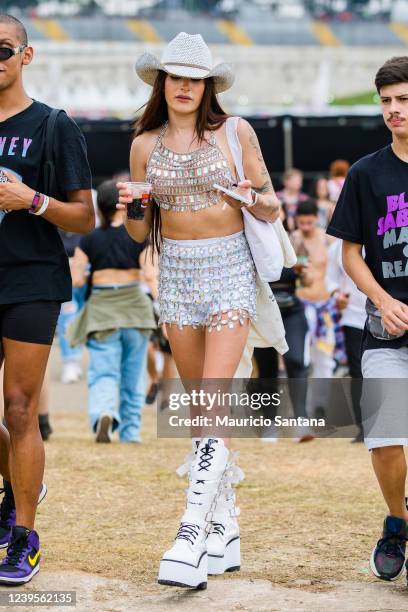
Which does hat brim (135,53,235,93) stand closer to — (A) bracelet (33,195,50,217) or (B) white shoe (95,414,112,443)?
(A) bracelet (33,195,50,217)

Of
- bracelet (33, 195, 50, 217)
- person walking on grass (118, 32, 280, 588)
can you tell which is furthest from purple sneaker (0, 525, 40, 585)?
bracelet (33, 195, 50, 217)

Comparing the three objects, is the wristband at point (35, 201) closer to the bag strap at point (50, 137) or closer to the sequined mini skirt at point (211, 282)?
the bag strap at point (50, 137)

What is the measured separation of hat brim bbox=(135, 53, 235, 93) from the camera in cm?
493

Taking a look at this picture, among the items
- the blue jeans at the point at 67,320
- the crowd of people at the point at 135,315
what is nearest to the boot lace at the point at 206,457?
the crowd of people at the point at 135,315

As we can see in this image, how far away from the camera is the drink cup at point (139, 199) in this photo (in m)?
4.79

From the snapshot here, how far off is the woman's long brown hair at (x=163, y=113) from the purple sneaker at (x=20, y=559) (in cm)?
142

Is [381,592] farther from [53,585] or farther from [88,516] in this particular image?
[88,516]

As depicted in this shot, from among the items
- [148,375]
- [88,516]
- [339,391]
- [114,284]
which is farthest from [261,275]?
[148,375]

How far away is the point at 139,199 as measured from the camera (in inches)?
190

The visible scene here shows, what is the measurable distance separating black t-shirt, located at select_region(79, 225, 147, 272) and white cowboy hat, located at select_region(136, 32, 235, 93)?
4404mm

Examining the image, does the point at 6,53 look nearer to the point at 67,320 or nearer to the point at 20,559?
the point at 20,559

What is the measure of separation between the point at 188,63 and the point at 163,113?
27 cm

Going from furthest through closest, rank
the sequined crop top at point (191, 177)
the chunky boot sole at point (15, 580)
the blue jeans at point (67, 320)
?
the blue jeans at point (67, 320), the sequined crop top at point (191, 177), the chunky boot sole at point (15, 580)

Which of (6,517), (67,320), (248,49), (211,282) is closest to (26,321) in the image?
(211,282)
